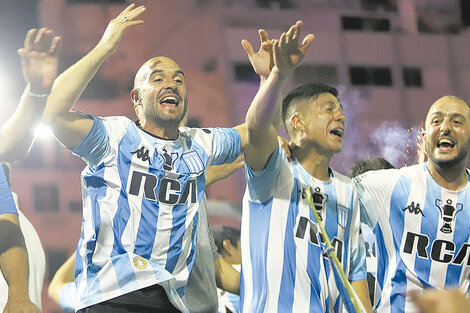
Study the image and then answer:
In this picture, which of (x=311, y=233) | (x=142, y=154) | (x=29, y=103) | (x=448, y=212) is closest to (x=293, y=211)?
(x=311, y=233)

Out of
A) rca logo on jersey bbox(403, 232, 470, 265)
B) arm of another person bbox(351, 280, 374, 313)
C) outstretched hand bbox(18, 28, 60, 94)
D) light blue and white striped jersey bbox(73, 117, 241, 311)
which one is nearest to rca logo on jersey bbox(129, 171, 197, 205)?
light blue and white striped jersey bbox(73, 117, 241, 311)

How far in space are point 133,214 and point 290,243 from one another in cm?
65

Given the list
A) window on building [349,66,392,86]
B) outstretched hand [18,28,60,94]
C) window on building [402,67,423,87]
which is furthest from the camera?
window on building [402,67,423,87]

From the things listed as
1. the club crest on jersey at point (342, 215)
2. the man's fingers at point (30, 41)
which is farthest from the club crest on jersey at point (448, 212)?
the man's fingers at point (30, 41)

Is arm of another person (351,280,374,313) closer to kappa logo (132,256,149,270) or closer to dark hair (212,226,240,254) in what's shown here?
kappa logo (132,256,149,270)

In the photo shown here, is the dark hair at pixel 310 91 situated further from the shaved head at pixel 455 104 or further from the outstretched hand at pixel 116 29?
the outstretched hand at pixel 116 29

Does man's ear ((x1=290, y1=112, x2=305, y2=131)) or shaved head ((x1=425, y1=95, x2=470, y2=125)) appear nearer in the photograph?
man's ear ((x1=290, y1=112, x2=305, y2=131))

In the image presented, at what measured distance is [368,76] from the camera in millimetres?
8586

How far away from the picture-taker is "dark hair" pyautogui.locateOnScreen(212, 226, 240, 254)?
4.21 m

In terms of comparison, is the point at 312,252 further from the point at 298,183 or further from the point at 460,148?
the point at 460,148

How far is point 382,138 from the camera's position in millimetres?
8445

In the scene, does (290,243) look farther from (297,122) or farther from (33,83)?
(33,83)

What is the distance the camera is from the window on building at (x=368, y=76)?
854 cm

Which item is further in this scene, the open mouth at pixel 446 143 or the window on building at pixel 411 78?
the window on building at pixel 411 78
